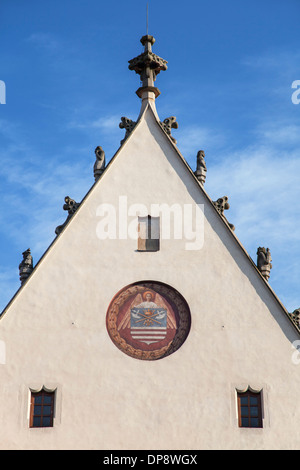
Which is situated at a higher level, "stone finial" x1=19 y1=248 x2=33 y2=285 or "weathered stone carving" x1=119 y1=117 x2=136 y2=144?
"weathered stone carving" x1=119 y1=117 x2=136 y2=144

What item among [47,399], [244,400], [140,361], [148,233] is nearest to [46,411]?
[47,399]

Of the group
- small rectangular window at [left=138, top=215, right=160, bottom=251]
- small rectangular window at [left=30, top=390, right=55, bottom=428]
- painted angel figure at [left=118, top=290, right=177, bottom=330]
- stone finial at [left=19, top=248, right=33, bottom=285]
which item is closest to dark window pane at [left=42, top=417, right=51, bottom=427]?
small rectangular window at [left=30, top=390, right=55, bottom=428]

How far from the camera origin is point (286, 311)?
68.7 ft

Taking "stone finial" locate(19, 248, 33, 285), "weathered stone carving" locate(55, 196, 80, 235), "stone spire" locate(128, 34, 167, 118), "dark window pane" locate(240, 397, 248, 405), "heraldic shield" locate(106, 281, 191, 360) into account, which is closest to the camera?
"dark window pane" locate(240, 397, 248, 405)

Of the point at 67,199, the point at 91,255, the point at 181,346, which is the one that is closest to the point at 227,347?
the point at 181,346

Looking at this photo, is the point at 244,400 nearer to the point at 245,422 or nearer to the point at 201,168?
the point at 245,422

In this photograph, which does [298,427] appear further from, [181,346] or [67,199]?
[67,199]

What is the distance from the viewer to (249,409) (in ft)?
66.7

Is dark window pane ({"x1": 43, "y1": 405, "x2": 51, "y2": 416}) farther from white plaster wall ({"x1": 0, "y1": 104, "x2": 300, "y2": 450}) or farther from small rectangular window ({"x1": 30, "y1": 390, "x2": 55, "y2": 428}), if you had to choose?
white plaster wall ({"x1": 0, "y1": 104, "x2": 300, "y2": 450})

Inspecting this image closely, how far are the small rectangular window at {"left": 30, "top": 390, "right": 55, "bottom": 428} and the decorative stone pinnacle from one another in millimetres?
8141

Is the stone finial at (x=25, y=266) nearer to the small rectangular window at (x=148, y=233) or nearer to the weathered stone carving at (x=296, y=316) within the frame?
the small rectangular window at (x=148, y=233)

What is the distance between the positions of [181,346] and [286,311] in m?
2.51

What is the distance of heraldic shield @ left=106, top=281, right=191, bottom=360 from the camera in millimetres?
20750
